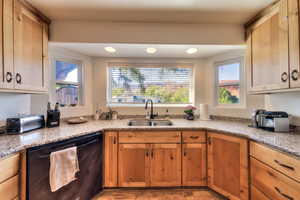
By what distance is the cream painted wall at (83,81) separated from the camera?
2293 millimetres

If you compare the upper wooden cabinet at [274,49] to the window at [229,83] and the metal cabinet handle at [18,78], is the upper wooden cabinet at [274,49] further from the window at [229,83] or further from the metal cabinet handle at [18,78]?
the metal cabinet handle at [18,78]

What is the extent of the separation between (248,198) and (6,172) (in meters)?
2.19

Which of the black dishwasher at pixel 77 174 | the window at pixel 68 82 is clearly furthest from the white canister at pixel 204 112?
the window at pixel 68 82

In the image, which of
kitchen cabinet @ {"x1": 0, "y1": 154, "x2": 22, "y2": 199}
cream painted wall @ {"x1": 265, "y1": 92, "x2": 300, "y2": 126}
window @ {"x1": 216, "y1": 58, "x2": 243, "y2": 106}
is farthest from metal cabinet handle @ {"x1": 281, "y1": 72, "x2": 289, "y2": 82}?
kitchen cabinet @ {"x1": 0, "y1": 154, "x2": 22, "y2": 199}

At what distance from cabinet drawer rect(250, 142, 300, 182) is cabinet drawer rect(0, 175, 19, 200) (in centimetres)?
205

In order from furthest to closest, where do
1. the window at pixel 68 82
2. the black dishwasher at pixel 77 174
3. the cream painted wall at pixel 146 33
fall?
the window at pixel 68 82 < the cream painted wall at pixel 146 33 < the black dishwasher at pixel 77 174

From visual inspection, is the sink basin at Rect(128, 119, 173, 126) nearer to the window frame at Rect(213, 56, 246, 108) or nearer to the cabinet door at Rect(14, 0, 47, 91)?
the window frame at Rect(213, 56, 246, 108)

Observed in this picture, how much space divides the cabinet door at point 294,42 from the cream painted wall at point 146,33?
2.37 ft

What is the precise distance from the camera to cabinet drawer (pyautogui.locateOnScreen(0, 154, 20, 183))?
1.04m

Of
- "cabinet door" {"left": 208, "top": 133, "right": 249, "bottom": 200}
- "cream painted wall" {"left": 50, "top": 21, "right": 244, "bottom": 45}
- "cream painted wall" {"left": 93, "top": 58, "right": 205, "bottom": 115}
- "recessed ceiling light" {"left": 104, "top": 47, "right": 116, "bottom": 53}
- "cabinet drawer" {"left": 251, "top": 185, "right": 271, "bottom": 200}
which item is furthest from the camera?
"cream painted wall" {"left": 93, "top": 58, "right": 205, "bottom": 115}

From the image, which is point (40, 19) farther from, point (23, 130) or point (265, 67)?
point (265, 67)

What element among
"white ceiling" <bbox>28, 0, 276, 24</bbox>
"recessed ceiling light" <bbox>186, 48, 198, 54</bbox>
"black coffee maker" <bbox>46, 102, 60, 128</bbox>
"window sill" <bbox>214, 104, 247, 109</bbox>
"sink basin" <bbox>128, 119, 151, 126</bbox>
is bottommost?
"sink basin" <bbox>128, 119, 151, 126</bbox>

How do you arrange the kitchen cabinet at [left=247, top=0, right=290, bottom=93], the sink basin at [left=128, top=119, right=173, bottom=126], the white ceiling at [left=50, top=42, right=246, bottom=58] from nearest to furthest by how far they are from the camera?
the kitchen cabinet at [left=247, top=0, right=290, bottom=93] → the white ceiling at [left=50, top=42, right=246, bottom=58] → the sink basin at [left=128, top=119, right=173, bottom=126]

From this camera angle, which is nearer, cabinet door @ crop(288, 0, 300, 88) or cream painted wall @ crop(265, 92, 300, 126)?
cabinet door @ crop(288, 0, 300, 88)
